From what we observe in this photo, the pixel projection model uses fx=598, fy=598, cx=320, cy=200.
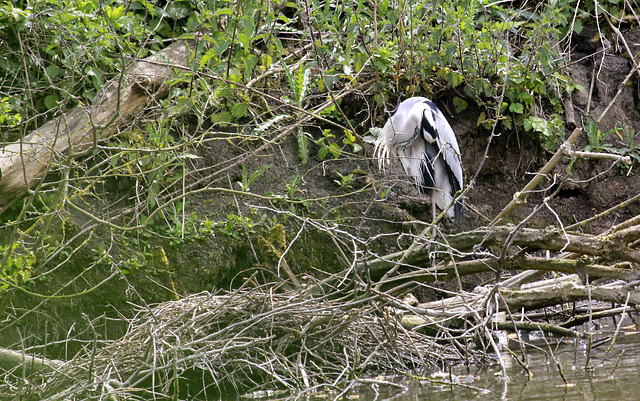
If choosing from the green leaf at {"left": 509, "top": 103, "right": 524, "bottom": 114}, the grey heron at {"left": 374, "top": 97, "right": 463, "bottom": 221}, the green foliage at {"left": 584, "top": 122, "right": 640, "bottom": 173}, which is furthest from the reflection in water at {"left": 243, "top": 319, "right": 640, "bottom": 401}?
the green foliage at {"left": 584, "top": 122, "right": 640, "bottom": 173}

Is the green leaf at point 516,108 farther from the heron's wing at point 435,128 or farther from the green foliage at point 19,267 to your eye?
the green foliage at point 19,267

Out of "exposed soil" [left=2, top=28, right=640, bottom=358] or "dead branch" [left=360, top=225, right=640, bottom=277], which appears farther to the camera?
"exposed soil" [left=2, top=28, right=640, bottom=358]

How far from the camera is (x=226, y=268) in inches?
165

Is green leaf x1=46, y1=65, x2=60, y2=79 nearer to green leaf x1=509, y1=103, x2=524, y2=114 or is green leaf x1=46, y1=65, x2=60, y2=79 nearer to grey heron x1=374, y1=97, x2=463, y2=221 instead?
grey heron x1=374, y1=97, x2=463, y2=221

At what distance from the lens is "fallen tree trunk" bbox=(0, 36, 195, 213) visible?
128 inches

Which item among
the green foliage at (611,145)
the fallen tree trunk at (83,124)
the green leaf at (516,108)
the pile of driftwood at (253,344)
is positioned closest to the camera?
the pile of driftwood at (253,344)

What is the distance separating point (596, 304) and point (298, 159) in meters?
2.59

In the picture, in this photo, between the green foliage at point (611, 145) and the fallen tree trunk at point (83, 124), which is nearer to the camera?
the fallen tree trunk at point (83, 124)

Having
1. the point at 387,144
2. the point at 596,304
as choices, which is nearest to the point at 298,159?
the point at 387,144

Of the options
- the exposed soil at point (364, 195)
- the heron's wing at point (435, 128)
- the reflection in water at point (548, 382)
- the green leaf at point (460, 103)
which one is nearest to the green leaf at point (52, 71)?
the exposed soil at point (364, 195)

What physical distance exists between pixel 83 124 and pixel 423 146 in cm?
272

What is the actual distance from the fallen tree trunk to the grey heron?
1688 millimetres

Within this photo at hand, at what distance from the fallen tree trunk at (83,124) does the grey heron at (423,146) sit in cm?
169

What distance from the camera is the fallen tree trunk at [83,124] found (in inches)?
128
